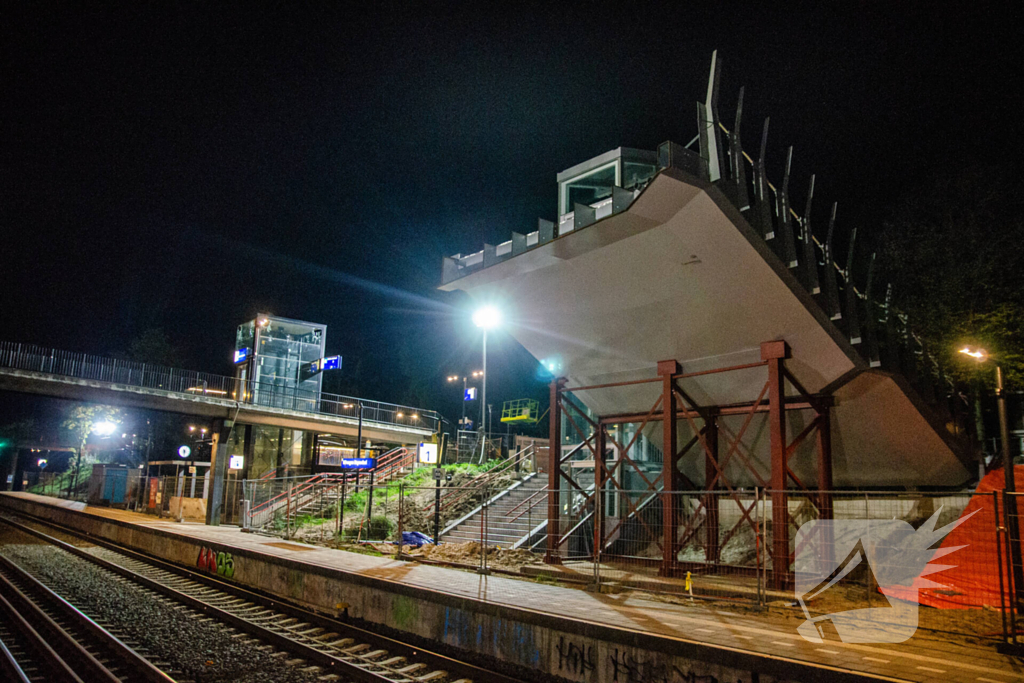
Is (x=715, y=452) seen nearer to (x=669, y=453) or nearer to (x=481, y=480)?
(x=669, y=453)

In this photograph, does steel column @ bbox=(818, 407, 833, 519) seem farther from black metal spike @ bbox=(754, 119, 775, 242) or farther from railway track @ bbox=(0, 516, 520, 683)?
railway track @ bbox=(0, 516, 520, 683)

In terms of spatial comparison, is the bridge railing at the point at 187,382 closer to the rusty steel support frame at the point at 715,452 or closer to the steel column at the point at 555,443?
the steel column at the point at 555,443

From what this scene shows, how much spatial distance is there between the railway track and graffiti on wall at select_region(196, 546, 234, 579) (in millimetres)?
319

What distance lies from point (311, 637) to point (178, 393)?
26.4m

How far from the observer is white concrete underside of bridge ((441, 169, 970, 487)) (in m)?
10.2

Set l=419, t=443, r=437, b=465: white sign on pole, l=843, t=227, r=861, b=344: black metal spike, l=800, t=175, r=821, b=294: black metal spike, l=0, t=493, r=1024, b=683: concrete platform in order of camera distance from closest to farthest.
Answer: l=0, t=493, r=1024, b=683: concrete platform, l=800, t=175, r=821, b=294: black metal spike, l=843, t=227, r=861, b=344: black metal spike, l=419, t=443, r=437, b=465: white sign on pole

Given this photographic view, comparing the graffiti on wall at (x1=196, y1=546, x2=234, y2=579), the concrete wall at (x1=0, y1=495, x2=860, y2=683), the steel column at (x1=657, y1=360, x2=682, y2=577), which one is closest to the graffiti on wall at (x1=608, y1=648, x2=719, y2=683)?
the concrete wall at (x1=0, y1=495, x2=860, y2=683)

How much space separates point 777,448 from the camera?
1102 centimetres

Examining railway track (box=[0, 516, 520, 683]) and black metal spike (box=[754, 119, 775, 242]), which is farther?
black metal spike (box=[754, 119, 775, 242])

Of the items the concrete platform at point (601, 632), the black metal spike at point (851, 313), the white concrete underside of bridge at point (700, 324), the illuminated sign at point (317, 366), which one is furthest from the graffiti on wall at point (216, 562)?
the illuminated sign at point (317, 366)

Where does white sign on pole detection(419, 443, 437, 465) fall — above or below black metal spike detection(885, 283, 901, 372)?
below

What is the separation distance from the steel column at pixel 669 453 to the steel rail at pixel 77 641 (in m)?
8.20

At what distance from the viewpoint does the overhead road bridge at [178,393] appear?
28.9m

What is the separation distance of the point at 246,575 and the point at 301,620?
4.26 meters
